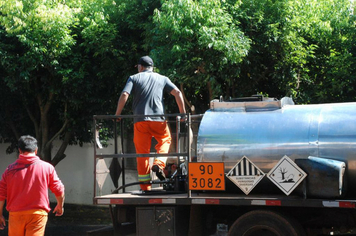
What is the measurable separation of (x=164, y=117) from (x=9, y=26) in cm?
566

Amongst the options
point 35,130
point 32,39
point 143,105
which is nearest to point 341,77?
point 143,105

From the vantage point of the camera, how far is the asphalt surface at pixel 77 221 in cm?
1259

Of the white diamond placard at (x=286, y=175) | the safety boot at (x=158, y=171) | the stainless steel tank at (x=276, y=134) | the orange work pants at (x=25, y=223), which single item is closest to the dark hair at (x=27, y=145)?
the orange work pants at (x=25, y=223)

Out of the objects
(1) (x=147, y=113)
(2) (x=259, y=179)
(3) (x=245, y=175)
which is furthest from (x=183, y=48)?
(2) (x=259, y=179)

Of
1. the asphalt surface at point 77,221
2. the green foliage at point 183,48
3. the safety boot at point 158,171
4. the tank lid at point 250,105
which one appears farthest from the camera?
the asphalt surface at point 77,221

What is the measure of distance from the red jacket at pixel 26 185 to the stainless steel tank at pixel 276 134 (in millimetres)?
2010

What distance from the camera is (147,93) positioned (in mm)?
7332

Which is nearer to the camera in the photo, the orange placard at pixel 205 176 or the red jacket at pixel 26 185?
the red jacket at pixel 26 185

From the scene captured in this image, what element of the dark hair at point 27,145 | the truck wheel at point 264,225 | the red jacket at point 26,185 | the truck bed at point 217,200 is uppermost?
the dark hair at point 27,145

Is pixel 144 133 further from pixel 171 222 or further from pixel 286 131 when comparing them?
pixel 286 131

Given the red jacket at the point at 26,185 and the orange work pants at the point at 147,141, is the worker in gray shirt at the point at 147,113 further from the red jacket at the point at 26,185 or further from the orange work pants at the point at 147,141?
the red jacket at the point at 26,185

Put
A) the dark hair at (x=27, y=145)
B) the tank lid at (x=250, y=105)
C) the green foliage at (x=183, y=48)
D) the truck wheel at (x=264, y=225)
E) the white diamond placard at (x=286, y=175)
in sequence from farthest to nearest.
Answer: the green foliage at (x=183, y=48) < the tank lid at (x=250, y=105) < the truck wheel at (x=264, y=225) < the white diamond placard at (x=286, y=175) < the dark hair at (x=27, y=145)

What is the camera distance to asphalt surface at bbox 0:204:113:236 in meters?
12.6

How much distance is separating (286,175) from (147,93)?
88.6 inches
